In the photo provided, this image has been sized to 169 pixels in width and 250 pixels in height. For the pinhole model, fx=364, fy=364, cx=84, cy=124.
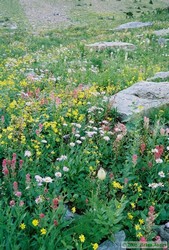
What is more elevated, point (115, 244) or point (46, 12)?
point (115, 244)

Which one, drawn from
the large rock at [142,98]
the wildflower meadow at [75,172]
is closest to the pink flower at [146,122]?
the wildflower meadow at [75,172]

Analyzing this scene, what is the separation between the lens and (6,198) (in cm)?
449

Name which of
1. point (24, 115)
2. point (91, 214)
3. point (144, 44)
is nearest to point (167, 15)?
point (144, 44)

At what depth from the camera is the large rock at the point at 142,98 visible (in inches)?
291

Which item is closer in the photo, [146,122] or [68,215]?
[68,215]

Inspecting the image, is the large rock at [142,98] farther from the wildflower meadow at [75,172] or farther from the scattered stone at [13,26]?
the scattered stone at [13,26]

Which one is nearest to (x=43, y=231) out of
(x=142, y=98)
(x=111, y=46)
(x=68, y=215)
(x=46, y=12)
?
(x=68, y=215)

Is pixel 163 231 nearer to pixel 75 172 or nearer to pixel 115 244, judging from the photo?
pixel 115 244

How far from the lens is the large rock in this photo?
7.40 meters

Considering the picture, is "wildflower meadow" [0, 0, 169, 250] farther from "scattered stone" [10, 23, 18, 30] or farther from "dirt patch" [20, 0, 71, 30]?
"dirt patch" [20, 0, 71, 30]

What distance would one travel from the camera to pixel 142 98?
8.15 meters

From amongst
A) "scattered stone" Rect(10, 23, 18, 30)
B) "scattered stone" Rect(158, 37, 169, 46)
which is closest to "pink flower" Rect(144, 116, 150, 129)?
"scattered stone" Rect(158, 37, 169, 46)

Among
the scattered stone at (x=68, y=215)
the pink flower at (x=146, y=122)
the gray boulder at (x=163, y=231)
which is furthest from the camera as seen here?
the pink flower at (x=146, y=122)

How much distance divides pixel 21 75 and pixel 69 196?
5.90 meters
